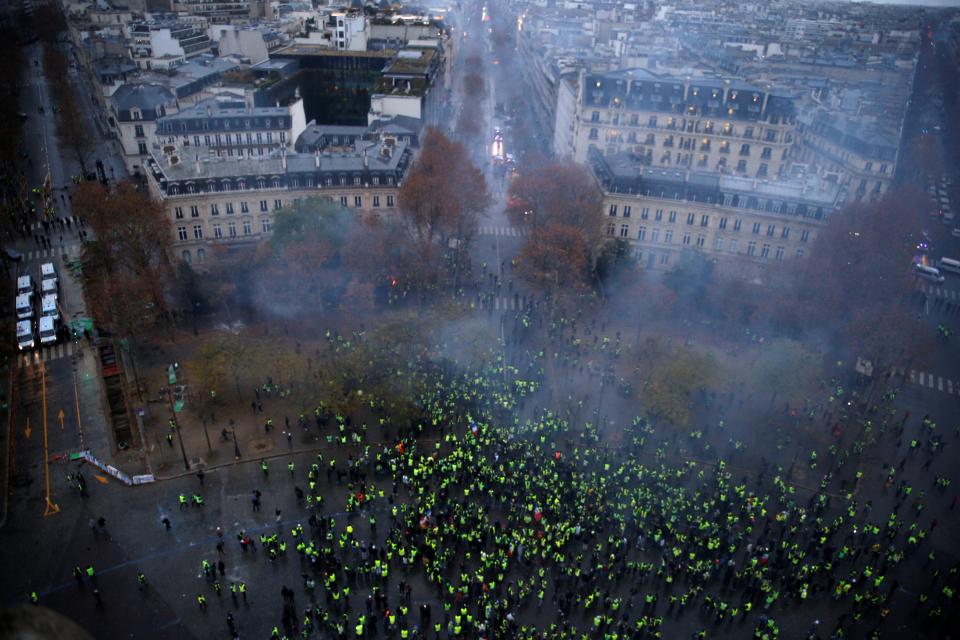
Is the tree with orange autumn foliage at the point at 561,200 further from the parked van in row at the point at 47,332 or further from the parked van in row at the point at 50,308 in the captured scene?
the parked van in row at the point at 50,308

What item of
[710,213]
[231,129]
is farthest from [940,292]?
[231,129]

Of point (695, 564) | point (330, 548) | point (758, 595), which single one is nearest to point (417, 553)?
point (330, 548)

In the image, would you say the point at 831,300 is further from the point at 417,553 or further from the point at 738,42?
the point at 738,42

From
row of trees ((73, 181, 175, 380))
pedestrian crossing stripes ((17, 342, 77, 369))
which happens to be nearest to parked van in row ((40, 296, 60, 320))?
row of trees ((73, 181, 175, 380))

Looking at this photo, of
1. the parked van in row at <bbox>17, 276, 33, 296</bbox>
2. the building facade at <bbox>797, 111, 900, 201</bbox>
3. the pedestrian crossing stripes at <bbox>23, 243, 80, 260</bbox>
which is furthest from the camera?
the building facade at <bbox>797, 111, 900, 201</bbox>

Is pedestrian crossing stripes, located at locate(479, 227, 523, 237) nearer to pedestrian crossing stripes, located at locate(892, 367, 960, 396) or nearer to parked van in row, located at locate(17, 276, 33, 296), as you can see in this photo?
pedestrian crossing stripes, located at locate(892, 367, 960, 396)

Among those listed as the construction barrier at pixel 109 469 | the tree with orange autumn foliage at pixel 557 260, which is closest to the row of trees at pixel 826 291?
the tree with orange autumn foliage at pixel 557 260

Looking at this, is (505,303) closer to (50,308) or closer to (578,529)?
(578,529)
